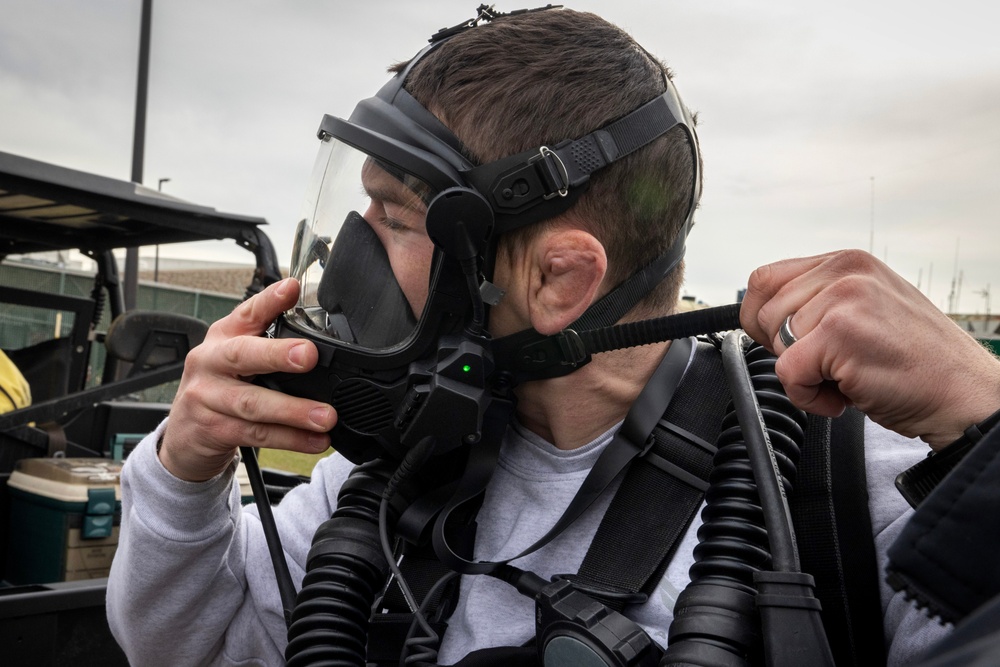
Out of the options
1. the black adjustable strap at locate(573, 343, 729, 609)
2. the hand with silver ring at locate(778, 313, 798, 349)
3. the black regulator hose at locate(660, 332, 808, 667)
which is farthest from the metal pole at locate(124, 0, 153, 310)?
the hand with silver ring at locate(778, 313, 798, 349)

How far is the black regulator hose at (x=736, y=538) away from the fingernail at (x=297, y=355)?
30.7 inches

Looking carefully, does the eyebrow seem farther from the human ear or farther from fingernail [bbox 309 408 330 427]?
fingernail [bbox 309 408 330 427]

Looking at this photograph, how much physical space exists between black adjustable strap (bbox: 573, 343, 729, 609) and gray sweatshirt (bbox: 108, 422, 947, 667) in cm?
5

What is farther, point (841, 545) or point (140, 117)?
point (140, 117)

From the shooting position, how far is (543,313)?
1.76 metres

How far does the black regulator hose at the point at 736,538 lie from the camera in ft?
3.99

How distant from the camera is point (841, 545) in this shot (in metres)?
A: 1.46

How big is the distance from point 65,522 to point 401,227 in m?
2.39

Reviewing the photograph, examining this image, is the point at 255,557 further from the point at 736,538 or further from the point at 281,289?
the point at 736,538

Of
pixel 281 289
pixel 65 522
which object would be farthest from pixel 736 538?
pixel 65 522

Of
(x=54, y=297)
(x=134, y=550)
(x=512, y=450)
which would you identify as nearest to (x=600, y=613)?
(x=512, y=450)

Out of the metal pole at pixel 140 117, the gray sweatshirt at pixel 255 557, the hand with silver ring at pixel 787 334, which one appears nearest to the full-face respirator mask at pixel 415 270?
the gray sweatshirt at pixel 255 557

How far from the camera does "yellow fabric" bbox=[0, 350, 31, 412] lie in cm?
407

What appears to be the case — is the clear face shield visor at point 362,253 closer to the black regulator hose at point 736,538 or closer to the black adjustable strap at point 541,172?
the black adjustable strap at point 541,172
